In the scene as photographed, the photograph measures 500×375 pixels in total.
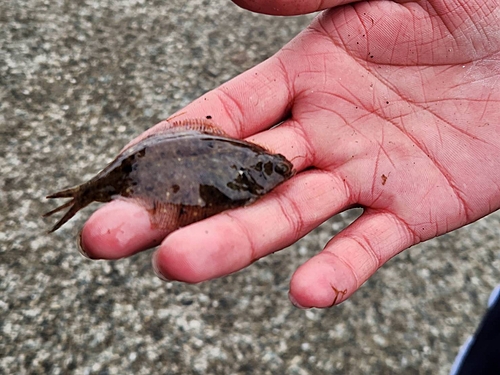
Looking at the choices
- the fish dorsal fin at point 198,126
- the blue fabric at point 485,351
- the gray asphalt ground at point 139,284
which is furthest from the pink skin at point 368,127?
the gray asphalt ground at point 139,284

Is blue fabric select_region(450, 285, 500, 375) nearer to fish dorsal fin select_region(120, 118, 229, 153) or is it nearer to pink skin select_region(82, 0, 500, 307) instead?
pink skin select_region(82, 0, 500, 307)

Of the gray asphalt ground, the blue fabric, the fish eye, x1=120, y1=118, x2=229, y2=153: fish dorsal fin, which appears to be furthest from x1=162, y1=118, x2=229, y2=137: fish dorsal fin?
the blue fabric

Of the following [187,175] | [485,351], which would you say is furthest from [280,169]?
[485,351]

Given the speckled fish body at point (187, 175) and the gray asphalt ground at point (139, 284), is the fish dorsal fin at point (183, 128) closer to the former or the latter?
the speckled fish body at point (187, 175)

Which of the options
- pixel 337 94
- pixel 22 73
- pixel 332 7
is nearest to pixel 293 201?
pixel 337 94

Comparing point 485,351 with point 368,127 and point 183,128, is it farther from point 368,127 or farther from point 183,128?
point 183,128
